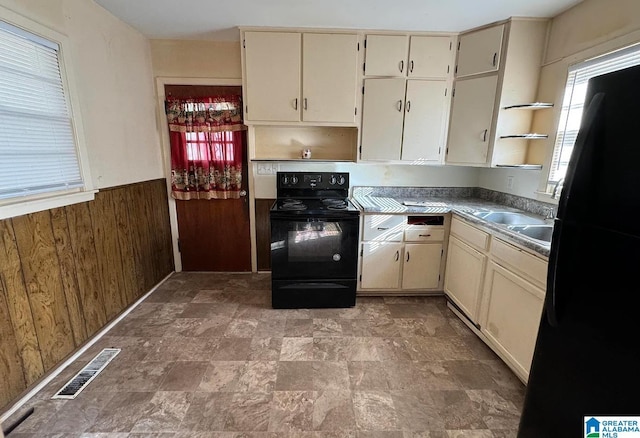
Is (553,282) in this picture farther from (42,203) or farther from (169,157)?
(169,157)

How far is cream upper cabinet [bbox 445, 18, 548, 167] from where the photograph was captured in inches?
89.1

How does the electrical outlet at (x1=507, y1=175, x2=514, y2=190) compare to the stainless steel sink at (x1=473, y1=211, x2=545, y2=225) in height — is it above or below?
above

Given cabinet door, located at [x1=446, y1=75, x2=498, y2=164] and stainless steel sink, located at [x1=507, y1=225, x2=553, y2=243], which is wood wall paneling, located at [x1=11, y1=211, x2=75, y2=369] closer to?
stainless steel sink, located at [x1=507, y1=225, x2=553, y2=243]

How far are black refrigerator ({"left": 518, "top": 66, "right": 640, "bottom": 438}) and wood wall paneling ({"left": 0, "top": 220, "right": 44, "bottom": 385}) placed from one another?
2505 mm

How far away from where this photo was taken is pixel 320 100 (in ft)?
8.74

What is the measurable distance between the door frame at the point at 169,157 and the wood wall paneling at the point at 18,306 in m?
1.63

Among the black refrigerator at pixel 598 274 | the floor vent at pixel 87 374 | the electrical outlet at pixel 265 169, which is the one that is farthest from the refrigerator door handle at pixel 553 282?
the electrical outlet at pixel 265 169

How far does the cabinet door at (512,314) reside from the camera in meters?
1.65

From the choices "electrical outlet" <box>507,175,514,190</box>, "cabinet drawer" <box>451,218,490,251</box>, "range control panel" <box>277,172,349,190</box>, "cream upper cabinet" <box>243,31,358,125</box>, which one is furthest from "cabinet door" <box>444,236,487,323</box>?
"cream upper cabinet" <box>243,31,358,125</box>

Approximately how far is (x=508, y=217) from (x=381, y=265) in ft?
3.69

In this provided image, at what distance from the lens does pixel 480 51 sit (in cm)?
243

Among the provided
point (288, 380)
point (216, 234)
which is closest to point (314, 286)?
point (288, 380)

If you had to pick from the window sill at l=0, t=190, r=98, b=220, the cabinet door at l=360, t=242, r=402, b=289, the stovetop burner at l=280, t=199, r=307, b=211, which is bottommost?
the cabinet door at l=360, t=242, r=402, b=289

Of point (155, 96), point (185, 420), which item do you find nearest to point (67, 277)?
point (185, 420)
